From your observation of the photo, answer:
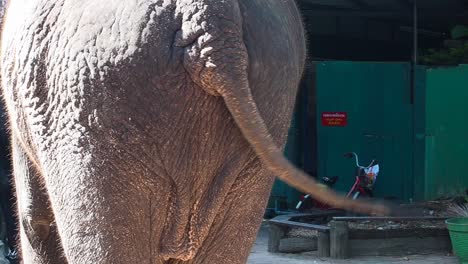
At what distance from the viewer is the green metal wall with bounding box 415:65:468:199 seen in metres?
11.9

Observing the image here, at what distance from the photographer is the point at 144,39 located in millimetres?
2055

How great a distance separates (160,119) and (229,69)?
177 mm

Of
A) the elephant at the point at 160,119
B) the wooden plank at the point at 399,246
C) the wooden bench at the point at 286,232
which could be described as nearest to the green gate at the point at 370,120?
the wooden plank at the point at 399,246

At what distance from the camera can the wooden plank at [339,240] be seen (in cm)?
984

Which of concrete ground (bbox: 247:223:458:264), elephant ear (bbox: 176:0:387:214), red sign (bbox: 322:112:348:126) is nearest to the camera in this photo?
elephant ear (bbox: 176:0:387:214)

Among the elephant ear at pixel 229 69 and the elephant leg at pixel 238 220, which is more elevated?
the elephant ear at pixel 229 69

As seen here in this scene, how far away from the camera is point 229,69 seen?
2051 mm

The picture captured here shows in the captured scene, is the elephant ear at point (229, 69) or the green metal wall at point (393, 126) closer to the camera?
the elephant ear at point (229, 69)

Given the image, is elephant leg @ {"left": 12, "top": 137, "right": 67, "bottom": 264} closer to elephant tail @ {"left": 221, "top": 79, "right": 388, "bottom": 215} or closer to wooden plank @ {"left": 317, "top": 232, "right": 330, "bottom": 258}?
elephant tail @ {"left": 221, "top": 79, "right": 388, "bottom": 215}

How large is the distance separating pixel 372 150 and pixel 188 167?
1074 cm

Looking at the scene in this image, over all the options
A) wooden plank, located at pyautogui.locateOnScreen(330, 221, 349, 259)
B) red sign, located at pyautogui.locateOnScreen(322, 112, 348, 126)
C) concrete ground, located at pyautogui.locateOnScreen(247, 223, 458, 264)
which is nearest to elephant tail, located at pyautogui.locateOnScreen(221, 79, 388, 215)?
concrete ground, located at pyautogui.locateOnScreen(247, 223, 458, 264)

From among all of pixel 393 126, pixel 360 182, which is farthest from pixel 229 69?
pixel 393 126

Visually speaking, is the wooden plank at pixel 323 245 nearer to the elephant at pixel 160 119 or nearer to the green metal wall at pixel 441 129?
the green metal wall at pixel 441 129

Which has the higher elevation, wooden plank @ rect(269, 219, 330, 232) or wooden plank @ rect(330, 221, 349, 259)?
wooden plank @ rect(269, 219, 330, 232)
